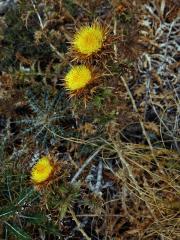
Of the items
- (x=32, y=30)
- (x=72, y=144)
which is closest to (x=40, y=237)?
(x=72, y=144)

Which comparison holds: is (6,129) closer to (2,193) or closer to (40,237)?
(2,193)

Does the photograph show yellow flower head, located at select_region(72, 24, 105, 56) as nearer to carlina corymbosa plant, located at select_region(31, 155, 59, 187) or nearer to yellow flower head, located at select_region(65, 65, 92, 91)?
yellow flower head, located at select_region(65, 65, 92, 91)

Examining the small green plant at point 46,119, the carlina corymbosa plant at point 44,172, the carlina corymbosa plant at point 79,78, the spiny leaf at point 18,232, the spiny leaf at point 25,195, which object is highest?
the carlina corymbosa plant at point 79,78

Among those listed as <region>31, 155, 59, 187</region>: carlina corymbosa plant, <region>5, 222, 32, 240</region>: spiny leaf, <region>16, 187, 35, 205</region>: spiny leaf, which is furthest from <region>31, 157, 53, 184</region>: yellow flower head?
<region>5, 222, 32, 240</region>: spiny leaf

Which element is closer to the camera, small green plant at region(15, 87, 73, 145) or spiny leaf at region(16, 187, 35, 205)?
spiny leaf at region(16, 187, 35, 205)

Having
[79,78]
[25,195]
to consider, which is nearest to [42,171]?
[25,195]

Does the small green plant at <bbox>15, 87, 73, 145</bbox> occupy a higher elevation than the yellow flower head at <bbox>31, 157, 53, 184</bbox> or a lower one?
lower

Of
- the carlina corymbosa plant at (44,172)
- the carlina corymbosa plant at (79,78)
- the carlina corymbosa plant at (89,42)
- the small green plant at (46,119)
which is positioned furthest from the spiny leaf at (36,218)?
the carlina corymbosa plant at (89,42)

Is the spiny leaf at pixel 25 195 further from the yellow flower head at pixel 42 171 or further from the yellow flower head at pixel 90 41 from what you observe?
the yellow flower head at pixel 90 41
